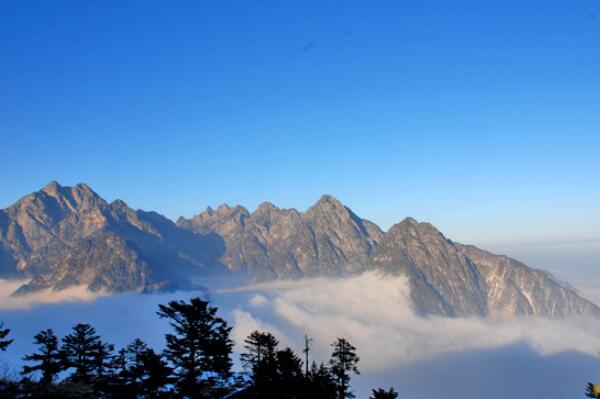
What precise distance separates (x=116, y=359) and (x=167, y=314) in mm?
23013

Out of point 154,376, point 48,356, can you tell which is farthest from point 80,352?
point 154,376

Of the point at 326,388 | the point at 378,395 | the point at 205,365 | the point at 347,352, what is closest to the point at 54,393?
the point at 205,365

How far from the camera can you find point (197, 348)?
4131 centimetres

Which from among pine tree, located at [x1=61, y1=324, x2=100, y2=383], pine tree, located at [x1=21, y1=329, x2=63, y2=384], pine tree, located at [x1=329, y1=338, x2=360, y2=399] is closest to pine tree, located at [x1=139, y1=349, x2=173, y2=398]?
pine tree, located at [x1=61, y1=324, x2=100, y2=383]

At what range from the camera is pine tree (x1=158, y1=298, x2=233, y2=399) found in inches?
1594

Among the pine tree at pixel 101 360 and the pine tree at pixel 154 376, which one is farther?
the pine tree at pixel 101 360

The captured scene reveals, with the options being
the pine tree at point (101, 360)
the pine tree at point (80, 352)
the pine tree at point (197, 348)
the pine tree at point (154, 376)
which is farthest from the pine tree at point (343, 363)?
the pine tree at point (80, 352)

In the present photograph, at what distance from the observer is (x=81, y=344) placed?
173 ft

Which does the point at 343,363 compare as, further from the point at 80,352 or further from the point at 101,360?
the point at 80,352

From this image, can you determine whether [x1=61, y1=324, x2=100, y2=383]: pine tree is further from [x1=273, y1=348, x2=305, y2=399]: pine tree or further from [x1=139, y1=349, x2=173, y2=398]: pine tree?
[x1=273, y1=348, x2=305, y2=399]: pine tree

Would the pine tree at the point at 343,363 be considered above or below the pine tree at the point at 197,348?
below

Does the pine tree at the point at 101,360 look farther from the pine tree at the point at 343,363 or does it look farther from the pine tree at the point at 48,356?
the pine tree at the point at 343,363

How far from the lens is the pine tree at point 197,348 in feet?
133

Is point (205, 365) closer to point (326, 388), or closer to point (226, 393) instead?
Answer: point (226, 393)
